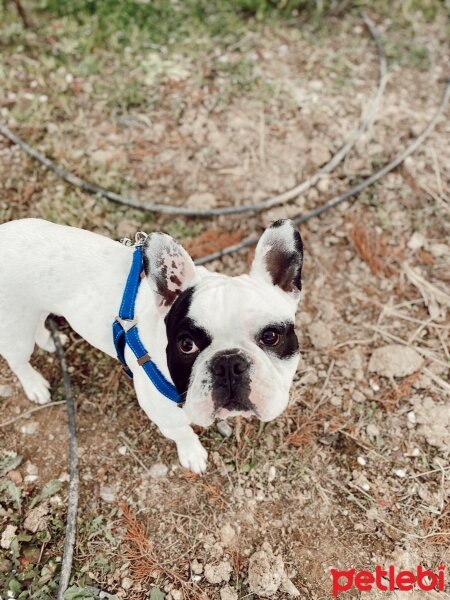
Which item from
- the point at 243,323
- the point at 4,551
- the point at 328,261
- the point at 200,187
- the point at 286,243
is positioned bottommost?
the point at 4,551

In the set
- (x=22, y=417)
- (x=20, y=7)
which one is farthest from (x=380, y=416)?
(x=20, y=7)

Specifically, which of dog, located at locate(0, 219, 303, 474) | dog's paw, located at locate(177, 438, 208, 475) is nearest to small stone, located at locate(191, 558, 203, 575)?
dog's paw, located at locate(177, 438, 208, 475)

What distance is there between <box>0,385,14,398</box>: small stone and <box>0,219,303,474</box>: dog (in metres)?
0.65

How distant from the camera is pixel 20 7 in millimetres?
4871

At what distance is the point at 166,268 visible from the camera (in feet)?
8.02

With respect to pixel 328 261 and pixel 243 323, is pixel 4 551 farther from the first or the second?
pixel 328 261

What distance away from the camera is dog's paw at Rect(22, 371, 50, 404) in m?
3.58

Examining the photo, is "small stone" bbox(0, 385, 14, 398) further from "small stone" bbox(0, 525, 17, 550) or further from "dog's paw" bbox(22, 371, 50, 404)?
"small stone" bbox(0, 525, 17, 550)

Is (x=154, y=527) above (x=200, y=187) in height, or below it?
below

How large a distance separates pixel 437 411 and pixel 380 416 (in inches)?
15.7

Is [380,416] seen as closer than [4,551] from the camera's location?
No

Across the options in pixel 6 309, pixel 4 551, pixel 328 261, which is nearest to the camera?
pixel 6 309

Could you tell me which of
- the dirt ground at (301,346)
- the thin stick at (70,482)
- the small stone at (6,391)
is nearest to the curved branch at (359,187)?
the dirt ground at (301,346)

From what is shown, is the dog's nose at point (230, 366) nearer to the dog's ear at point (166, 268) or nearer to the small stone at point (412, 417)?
the dog's ear at point (166, 268)
